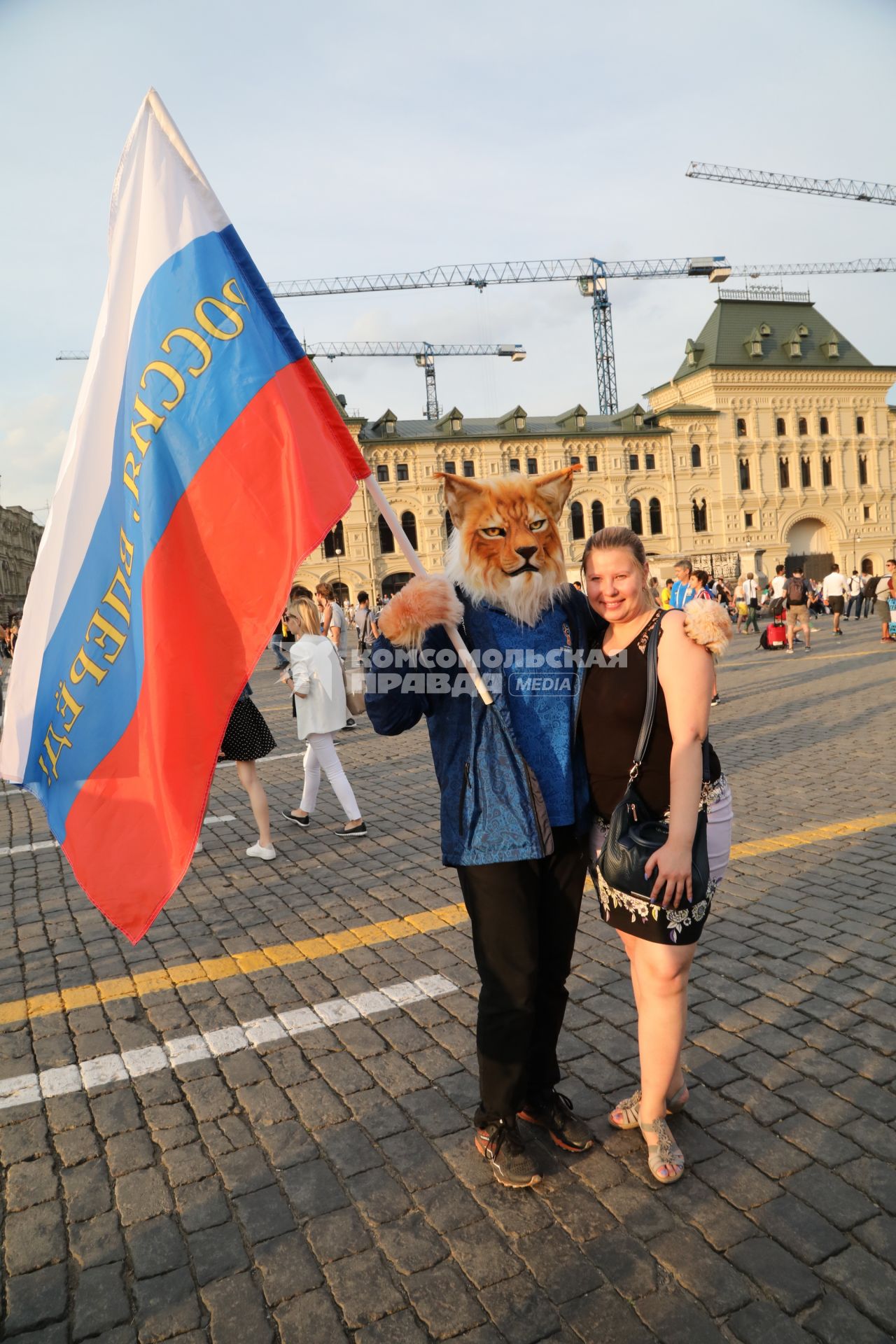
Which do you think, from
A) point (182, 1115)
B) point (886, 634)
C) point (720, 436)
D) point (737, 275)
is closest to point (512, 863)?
point (182, 1115)

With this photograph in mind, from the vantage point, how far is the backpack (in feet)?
57.4

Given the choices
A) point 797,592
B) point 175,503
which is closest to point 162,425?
point 175,503

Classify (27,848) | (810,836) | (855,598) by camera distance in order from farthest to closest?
(855,598) < (27,848) < (810,836)


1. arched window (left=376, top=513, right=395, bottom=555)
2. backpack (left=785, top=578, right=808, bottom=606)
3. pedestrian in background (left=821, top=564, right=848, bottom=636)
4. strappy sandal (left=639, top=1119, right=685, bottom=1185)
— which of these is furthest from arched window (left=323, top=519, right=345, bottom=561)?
strappy sandal (left=639, top=1119, right=685, bottom=1185)

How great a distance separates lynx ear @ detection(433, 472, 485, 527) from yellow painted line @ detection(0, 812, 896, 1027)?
272 cm

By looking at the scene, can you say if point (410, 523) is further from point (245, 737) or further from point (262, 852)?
point (262, 852)

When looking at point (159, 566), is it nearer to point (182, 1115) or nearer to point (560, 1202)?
point (182, 1115)

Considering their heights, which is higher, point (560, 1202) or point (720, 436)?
point (720, 436)

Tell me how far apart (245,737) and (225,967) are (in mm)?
2138

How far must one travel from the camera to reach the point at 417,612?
2432 mm

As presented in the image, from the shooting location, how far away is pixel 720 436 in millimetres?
53594

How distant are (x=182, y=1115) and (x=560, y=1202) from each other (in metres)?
1.46

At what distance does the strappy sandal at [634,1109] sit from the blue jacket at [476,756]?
1026 millimetres

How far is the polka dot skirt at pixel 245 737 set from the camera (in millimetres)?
6234
